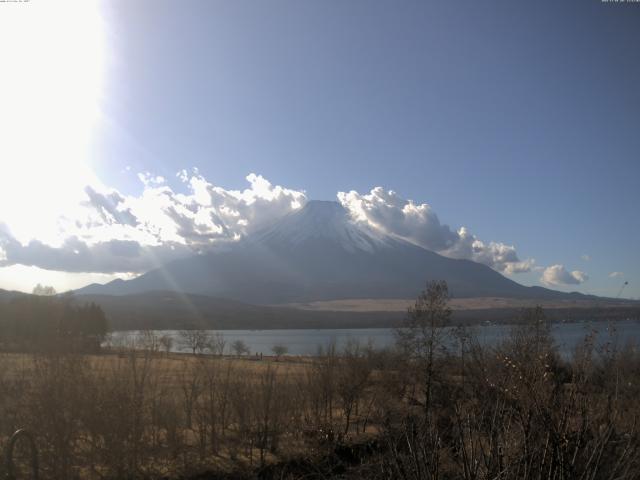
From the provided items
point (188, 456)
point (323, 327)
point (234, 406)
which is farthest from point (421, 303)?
point (323, 327)

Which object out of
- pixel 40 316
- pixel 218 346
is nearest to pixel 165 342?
pixel 218 346

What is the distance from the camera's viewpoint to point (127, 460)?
50.4ft

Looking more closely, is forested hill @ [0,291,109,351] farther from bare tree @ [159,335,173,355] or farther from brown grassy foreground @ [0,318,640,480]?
brown grassy foreground @ [0,318,640,480]

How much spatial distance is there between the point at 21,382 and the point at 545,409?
13.4 meters

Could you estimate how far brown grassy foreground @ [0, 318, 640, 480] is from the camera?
609cm

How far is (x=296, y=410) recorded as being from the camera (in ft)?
72.7

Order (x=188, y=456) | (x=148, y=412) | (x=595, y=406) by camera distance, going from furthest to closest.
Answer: (x=188, y=456), (x=148, y=412), (x=595, y=406)

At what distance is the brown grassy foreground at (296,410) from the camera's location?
6.09 m

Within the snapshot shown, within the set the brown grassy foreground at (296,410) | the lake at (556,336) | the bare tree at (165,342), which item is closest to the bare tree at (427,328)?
the brown grassy foreground at (296,410)

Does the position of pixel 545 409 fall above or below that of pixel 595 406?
above

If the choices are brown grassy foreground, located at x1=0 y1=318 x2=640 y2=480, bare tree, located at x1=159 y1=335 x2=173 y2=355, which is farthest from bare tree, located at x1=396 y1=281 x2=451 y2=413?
bare tree, located at x1=159 y1=335 x2=173 y2=355

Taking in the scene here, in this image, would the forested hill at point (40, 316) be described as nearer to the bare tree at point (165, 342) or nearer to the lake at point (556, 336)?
the lake at point (556, 336)

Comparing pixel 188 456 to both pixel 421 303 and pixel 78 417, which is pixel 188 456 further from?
pixel 421 303

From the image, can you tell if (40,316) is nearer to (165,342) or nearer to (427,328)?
(165,342)
